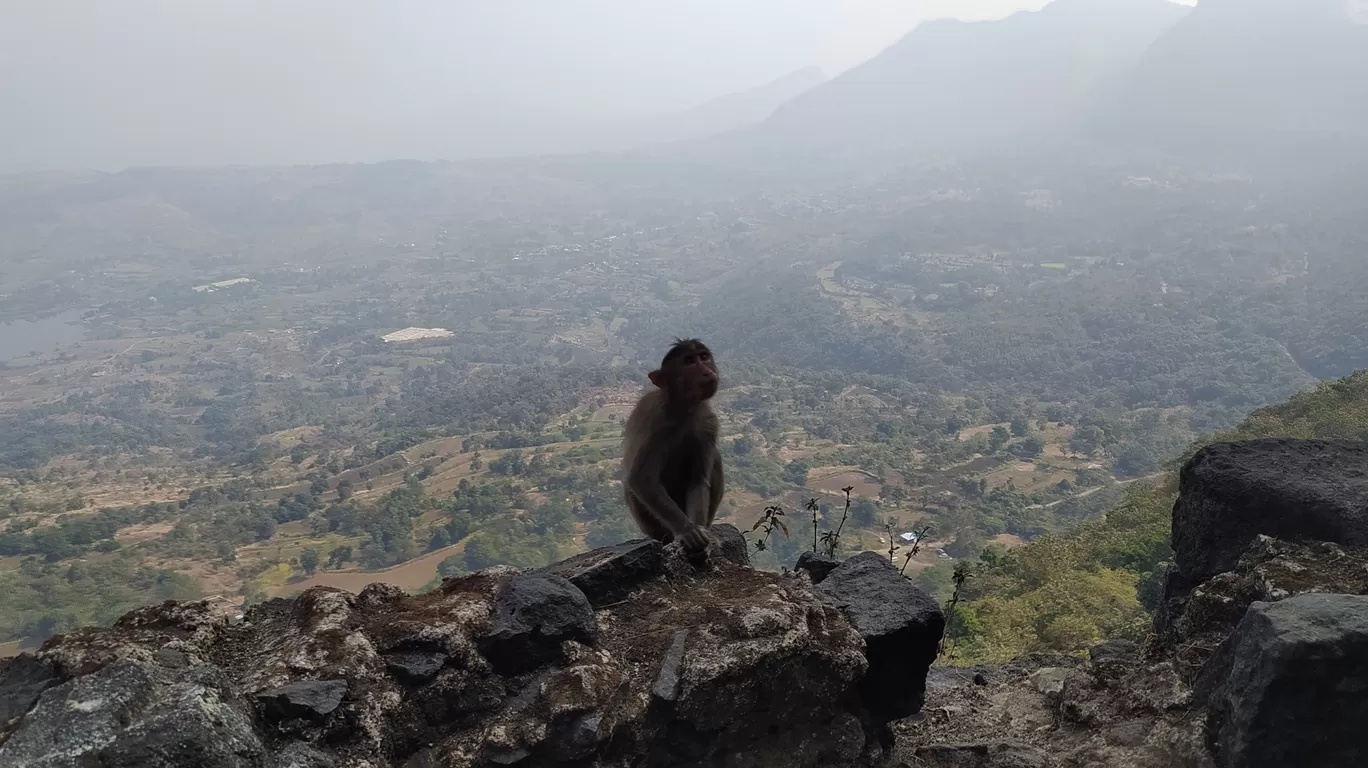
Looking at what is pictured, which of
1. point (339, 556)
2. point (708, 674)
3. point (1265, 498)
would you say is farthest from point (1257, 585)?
point (339, 556)

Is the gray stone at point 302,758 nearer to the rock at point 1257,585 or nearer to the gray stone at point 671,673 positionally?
the gray stone at point 671,673

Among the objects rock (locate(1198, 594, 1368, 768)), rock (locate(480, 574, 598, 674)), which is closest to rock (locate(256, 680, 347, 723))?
rock (locate(480, 574, 598, 674))

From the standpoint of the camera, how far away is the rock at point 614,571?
14.7 feet

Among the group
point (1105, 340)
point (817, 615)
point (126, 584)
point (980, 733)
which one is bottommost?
point (1105, 340)

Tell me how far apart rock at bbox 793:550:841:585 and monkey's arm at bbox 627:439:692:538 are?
3.22 feet

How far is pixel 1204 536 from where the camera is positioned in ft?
16.5

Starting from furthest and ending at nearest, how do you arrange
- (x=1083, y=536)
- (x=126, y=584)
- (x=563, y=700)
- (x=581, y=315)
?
(x=581, y=315)
(x=126, y=584)
(x=1083, y=536)
(x=563, y=700)

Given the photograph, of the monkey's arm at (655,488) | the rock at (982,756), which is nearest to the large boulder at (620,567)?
the monkey's arm at (655,488)

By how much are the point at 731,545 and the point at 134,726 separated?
144 inches

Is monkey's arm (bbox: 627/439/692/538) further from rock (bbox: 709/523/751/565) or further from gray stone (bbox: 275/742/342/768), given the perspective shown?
gray stone (bbox: 275/742/342/768)

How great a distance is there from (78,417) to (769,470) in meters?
118

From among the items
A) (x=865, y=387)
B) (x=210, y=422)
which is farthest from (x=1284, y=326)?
(x=210, y=422)

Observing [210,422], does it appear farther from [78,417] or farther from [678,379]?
[678,379]

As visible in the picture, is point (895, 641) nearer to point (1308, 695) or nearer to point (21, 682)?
point (1308, 695)
